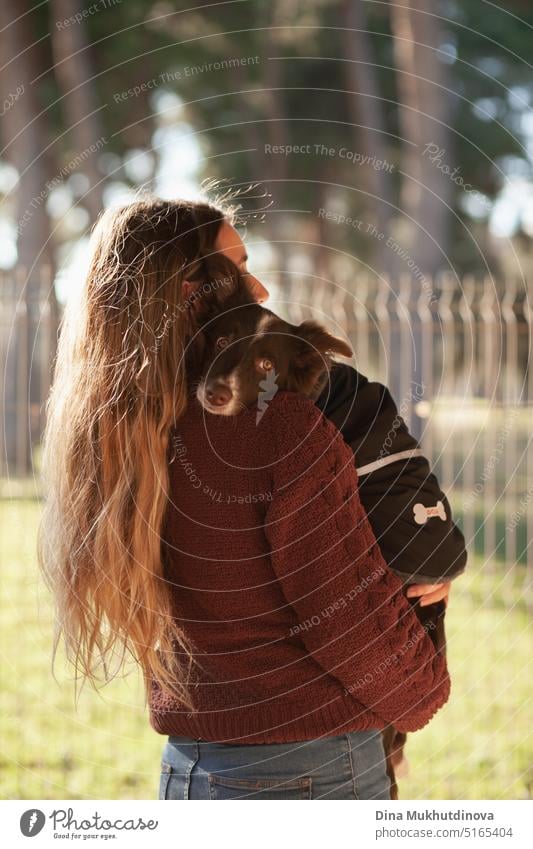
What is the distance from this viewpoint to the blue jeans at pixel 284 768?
69.5 inches

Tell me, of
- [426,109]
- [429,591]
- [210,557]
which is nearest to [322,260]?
[426,109]

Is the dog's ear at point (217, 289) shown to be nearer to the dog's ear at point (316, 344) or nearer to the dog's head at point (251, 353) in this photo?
the dog's head at point (251, 353)

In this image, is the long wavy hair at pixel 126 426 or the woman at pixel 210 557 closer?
the woman at pixel 210 557

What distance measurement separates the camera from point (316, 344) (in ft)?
6.80

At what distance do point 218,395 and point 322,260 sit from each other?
50.8 feet

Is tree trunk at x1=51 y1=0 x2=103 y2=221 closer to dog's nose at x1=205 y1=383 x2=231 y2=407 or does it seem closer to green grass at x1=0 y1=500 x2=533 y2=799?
green grass at x1=0 y1=500 x2=533 y2=799

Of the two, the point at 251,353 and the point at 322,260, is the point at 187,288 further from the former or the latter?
the point at 322,260

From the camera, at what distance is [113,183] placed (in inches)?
658

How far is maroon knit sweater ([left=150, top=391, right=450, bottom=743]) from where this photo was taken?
5.35ft

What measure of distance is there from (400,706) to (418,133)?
30.9ft

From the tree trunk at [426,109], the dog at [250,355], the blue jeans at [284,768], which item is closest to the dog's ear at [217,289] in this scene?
the dog at [250,355]

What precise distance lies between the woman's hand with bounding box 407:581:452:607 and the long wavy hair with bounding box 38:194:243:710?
494 millimetres

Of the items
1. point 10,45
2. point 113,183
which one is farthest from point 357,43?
point 10,45

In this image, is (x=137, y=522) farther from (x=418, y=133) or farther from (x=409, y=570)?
(x=418, y=133)
